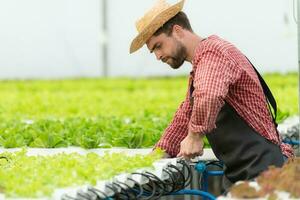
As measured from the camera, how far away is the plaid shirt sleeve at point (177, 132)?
6.81m

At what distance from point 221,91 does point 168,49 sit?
653 mm

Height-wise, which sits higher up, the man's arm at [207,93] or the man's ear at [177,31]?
the man's ear at [177,31]

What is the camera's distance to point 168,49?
6340 millimetres

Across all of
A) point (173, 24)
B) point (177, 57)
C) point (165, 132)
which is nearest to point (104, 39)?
point (165, 132)

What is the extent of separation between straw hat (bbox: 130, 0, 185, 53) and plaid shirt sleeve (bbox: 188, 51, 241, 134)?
17.1 inches

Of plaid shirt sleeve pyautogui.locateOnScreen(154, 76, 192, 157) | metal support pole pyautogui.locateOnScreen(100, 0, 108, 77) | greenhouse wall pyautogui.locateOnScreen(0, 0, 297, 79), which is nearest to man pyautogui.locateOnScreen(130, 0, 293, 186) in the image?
plaid shirt sleeve pyautogui.locateOnScreen(154, 76, 192, 157)

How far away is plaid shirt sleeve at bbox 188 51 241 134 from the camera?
19.1ft

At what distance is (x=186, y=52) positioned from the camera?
638 centimetres

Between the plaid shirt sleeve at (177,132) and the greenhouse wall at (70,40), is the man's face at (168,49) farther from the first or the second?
the greenhouse wall at (70,40)

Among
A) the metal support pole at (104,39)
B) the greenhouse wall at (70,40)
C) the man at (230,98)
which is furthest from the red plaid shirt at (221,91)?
the metal support pole at (104,39)

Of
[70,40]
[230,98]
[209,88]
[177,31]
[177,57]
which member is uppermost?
[177,31]

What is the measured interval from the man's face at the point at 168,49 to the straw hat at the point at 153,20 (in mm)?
59

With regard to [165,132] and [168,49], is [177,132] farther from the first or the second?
[168,49]

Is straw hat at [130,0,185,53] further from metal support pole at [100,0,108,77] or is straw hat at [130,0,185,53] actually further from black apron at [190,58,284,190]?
metal support pole at [100,0,108,77]
